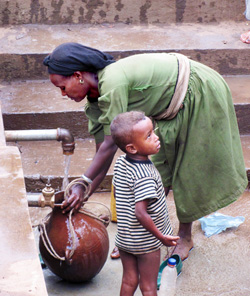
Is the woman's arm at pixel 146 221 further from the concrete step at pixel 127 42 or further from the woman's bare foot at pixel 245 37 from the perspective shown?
the woman's bare foot at pixel 245 37

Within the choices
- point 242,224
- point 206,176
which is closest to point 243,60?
point 242,224

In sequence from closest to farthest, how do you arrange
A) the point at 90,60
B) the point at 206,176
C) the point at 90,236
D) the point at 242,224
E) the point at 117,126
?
1. the point at 117,126
2. the point at 90,60
3. the point at 90,236
4. the point at 206,176
5. the point at 242,224

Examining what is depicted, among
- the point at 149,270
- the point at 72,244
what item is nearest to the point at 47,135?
the point at 72,244

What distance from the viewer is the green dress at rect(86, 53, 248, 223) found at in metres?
3.17

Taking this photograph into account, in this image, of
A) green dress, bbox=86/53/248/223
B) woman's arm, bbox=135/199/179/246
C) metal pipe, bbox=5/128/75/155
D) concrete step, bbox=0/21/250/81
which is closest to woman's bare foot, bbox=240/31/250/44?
concrete step, bbox=0/21/250/81

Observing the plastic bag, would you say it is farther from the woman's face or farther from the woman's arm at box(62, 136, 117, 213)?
the woman's face

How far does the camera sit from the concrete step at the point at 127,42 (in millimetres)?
5637

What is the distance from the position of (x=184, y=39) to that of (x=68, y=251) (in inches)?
136

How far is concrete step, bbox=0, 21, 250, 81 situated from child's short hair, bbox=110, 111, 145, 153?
2902 mm

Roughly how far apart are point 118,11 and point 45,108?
184 centimetres

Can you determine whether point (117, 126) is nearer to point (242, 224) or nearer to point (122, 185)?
point (122, 185)

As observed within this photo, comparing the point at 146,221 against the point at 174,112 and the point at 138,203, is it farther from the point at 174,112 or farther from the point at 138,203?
→ the point at 174,112

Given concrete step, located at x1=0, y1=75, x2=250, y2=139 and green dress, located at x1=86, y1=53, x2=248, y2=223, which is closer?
green dress, located at x1=86, y1=53, x2=248, y2=223

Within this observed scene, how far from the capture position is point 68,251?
130 inches
